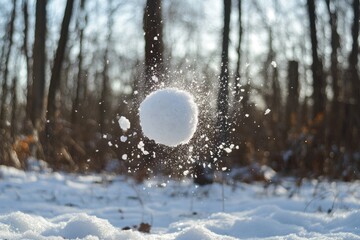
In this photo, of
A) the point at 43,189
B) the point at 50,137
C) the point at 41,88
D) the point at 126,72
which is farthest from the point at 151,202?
the point at 126,72

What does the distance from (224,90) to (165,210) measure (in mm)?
2251

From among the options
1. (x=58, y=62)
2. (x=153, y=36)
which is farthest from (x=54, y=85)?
(x=153, y=36)

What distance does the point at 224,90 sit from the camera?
6758 millimetres

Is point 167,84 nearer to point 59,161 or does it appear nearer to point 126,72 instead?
point 59,161

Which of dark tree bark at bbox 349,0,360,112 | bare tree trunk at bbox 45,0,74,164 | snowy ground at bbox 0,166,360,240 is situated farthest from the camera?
dark tree bark at bbox 349,0,360,112

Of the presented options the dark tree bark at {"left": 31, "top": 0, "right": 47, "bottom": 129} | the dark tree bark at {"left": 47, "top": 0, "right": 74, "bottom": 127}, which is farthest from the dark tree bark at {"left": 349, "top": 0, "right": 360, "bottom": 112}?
the dark tree bark at {"left": 31, "top": 0, "right": 47, "bottom": 129}

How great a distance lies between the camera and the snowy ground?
312 cm

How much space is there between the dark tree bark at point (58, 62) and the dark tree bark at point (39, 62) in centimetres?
19

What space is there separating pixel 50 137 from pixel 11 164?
3.86ft

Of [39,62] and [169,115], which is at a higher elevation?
[39,62]

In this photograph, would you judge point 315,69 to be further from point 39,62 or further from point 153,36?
point 39,62

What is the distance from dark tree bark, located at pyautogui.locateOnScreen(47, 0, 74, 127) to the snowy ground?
231 cm

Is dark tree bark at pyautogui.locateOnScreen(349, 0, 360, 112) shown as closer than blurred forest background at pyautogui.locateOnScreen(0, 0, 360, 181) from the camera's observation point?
No

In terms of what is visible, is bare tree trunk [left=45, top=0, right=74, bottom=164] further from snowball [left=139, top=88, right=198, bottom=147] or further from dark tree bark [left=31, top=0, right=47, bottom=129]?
snowball [left=139, top=88, right=198, bottom=147]
